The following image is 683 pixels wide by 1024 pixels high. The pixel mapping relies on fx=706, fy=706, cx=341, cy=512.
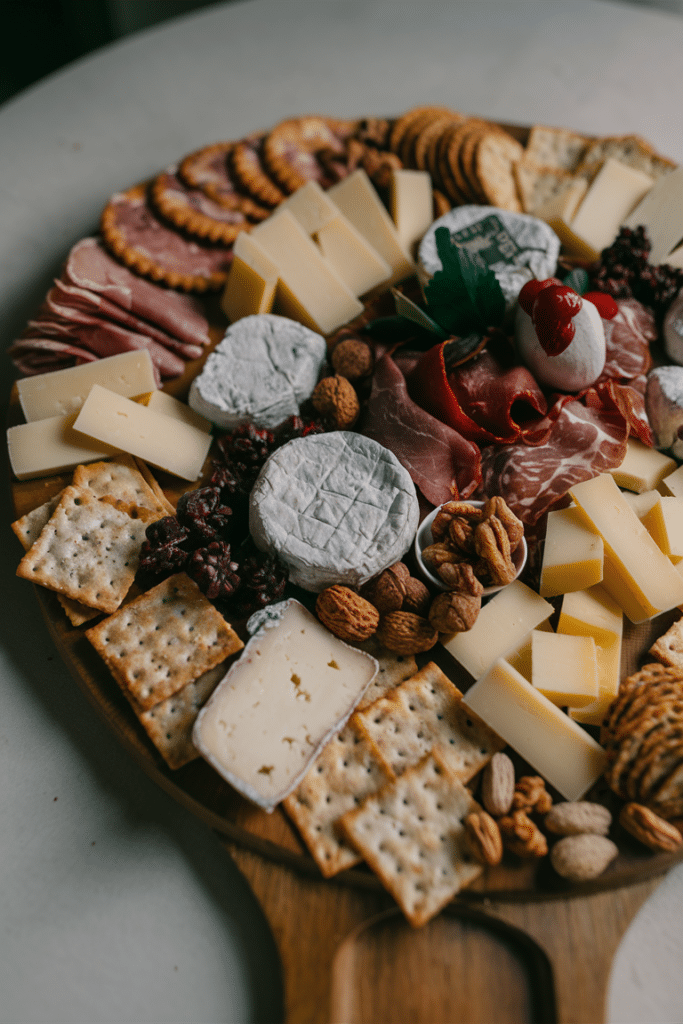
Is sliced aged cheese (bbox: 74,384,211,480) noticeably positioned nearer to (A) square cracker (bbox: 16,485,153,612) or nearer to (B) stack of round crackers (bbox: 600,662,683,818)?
(A) square cracker (bbox: 16,485,153,612)

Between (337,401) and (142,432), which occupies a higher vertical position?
(337,401)

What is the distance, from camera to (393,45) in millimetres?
3631

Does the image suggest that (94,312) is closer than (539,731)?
No

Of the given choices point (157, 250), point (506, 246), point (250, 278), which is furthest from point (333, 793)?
point (157, 250)

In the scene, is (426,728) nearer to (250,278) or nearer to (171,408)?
(171,408)

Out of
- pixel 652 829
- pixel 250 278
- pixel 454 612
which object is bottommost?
pixel 652 829

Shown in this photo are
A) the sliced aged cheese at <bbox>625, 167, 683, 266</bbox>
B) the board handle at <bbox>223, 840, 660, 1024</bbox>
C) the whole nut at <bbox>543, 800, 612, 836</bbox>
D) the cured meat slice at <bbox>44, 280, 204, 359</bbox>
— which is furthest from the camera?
the sliced aged cheese at <bbox>625, 167, 683, 266</bbox>

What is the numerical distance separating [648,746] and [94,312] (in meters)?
2.11

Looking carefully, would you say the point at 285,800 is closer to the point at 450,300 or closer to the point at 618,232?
the point at 450,300

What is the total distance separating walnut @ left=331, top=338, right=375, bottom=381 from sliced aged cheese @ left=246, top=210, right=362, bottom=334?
190 mm

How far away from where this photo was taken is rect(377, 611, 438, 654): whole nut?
6.15 ft

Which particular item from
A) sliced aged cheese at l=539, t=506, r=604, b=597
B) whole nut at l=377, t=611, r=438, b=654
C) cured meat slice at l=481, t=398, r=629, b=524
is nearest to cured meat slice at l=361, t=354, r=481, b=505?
cured meat slice at l=481, t=398, r=629, b=524

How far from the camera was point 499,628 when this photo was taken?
1.93 metres

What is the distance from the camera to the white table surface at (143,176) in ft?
5.37
